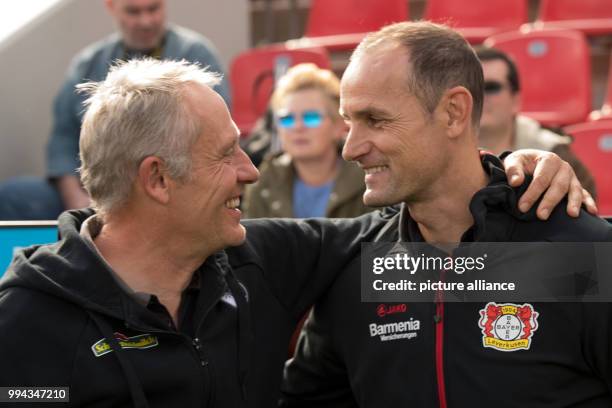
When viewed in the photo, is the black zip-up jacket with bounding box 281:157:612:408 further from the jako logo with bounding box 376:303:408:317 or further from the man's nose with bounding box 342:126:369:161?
the man's nose with bounding box 342:126:369:161

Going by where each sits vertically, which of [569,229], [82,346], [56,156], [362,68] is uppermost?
[362,68]

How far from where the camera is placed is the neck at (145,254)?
2459 millimetres

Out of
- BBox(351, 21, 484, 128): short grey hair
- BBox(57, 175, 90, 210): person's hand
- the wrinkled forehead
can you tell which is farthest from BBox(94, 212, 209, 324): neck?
BBox(57, 175, 90, 210): person's hand

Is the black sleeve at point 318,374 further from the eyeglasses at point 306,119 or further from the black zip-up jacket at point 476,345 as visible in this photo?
the eyeglasses at point 306,119

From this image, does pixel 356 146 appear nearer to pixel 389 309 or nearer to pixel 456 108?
pixel 456 108

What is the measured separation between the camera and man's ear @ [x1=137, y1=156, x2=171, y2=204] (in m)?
2.43

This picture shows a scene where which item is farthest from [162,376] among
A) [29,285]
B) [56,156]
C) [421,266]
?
[56,156]

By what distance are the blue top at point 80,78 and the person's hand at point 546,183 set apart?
329 centimetres

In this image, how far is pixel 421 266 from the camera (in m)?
2.61

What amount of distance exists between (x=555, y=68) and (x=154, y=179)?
4.36 meters

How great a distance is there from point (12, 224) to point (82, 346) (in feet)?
2.44

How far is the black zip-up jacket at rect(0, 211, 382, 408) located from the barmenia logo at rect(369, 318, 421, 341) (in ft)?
0.89

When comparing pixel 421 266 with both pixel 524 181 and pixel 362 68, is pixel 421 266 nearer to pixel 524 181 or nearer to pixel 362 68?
pixel 524 181

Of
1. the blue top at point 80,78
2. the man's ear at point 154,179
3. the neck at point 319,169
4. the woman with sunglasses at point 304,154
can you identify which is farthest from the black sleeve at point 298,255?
the blue top at point 80,78
